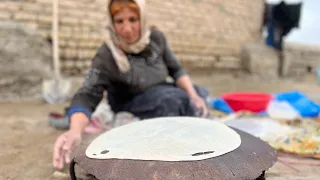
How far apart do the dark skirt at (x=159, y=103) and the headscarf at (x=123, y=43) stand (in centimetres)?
27

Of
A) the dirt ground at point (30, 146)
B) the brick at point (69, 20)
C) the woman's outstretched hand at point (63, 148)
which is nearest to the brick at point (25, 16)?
the brick at point (69, 20)

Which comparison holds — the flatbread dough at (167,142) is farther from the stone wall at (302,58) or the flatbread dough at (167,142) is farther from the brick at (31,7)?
the stone wall at (302,58)

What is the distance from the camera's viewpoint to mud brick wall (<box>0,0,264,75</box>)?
353 centimetres

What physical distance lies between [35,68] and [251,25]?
4830 millimetres

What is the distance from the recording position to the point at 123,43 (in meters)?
2.02

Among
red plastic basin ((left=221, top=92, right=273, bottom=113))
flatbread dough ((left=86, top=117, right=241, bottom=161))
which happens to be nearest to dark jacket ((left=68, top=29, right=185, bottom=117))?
flatbread dough ((left=86, top=117, right=241, bottom=161))

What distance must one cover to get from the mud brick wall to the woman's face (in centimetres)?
190

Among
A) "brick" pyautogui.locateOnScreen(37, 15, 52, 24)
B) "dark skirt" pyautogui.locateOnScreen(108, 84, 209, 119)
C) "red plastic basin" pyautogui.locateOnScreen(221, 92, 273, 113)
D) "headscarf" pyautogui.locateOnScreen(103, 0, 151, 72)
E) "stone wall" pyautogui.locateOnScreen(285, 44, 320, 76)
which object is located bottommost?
"stone wall" pyautogui.locateOnScreen(285, 44, 320, 76)

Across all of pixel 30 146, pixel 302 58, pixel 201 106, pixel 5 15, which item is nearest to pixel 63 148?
pixel 30 146

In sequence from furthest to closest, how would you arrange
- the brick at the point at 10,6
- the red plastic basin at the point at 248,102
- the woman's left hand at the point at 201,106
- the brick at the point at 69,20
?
the brick at the point at 69,20 < the brick at the point at 10,6 < the red plastic basin at the point at 248,102 < the woman's left hand at the point at 201,106

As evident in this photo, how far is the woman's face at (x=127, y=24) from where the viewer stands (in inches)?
74.3

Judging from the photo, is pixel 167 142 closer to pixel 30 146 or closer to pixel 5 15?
pixel 30 146

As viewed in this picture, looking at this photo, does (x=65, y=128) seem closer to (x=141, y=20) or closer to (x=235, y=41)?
(x=141, y=20)

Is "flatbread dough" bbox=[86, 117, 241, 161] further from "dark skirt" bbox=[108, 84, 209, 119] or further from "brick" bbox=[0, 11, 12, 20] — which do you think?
"brick" bbox=[0, 11, 12, 20]
